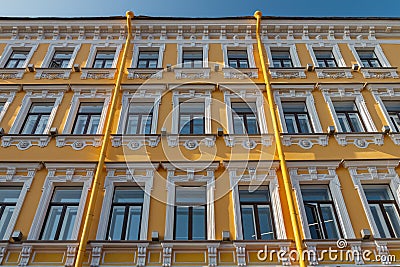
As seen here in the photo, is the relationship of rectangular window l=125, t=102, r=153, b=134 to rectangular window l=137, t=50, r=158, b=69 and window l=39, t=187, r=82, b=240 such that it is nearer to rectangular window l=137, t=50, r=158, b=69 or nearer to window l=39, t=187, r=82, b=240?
rectangular window l=137, t=50, r=158, b=69

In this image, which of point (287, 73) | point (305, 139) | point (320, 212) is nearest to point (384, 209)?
point (320, 212)

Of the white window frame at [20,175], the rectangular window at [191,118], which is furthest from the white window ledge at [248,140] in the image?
the white window frame at [20,175]

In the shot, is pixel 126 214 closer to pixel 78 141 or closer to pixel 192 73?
pixel 78 141

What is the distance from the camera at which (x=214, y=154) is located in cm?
986

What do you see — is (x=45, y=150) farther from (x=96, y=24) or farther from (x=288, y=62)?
(x=288, y=62)

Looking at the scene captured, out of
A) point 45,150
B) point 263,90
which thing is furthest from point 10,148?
point 263,90

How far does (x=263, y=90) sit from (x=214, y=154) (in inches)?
120

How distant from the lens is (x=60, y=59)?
44.2ft

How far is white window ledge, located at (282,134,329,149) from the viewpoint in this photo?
10129 mm

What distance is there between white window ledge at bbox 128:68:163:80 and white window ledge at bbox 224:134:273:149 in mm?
3456

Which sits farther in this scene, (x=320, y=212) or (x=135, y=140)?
(x=135, y=140)

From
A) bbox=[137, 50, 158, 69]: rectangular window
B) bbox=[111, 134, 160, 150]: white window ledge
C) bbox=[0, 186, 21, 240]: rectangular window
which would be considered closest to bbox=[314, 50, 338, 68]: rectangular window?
bbox=[137, 50, 158, 69]: rectangular window

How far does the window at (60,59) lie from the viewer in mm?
13133

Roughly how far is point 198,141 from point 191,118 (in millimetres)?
1163
